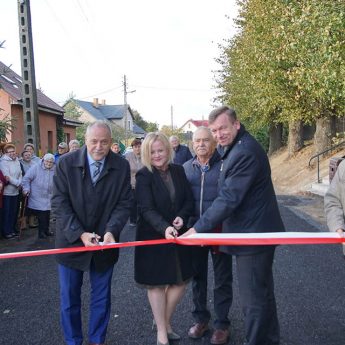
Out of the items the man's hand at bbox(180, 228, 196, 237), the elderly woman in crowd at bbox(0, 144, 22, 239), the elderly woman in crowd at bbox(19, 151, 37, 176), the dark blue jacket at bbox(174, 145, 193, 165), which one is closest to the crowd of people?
the man's hand at bbox(180, 228, 196, 237)

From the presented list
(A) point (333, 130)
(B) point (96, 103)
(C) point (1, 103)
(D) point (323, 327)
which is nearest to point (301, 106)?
(A) point (333, 130)

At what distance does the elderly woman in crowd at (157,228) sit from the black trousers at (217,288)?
26 cm

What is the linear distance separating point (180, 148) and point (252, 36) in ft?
34.4

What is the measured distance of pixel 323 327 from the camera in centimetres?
430

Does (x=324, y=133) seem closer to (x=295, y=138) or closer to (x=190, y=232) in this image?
(x=295, y=138)

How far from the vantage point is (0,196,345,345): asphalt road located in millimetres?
4168

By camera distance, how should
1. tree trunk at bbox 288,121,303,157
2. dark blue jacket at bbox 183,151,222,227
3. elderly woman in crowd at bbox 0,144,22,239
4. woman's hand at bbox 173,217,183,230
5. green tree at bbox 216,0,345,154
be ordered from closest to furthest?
woman's hand at bbox 173,217,183,230
dark blue jacket at bbox 183,151,222,227
elderly woman in crowd at bbox 0,144,22,239
green tree at bbox 216,0,345,154
tree trunk at bbox 288,121,303,157

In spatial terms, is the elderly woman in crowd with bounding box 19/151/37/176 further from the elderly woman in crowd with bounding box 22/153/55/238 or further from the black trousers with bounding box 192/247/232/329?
the black trousers with bounding box 192/247/232/329

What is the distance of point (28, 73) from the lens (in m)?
11.5

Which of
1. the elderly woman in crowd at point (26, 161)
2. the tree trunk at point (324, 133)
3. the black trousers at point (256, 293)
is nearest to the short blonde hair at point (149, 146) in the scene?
the black trousers at point (256, 293)

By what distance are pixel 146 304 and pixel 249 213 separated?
2135mm

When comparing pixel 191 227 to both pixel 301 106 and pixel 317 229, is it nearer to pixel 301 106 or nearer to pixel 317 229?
pixel 317 229

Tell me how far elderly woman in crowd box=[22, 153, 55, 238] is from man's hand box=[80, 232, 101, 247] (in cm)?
535

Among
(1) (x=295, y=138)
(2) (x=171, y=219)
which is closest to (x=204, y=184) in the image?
(2) (x=171, y=219)
